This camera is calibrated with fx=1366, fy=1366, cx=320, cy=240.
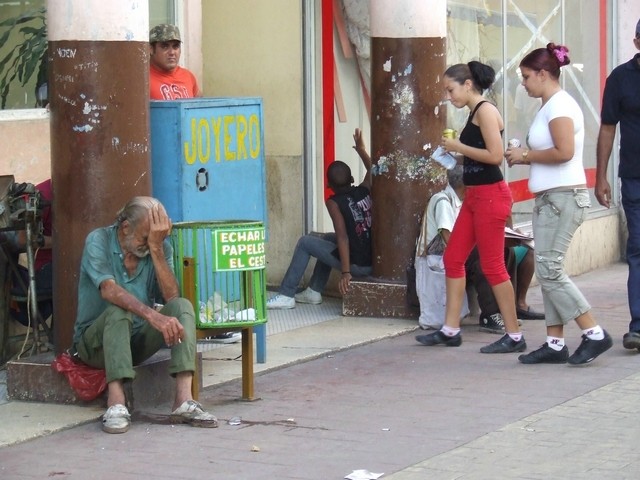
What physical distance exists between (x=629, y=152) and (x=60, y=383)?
363 centimetres

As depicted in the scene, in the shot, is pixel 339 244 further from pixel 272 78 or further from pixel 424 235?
pixel 272 78

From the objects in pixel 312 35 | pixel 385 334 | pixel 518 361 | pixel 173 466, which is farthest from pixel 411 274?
pixel 173 466

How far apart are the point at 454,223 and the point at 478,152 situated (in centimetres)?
93

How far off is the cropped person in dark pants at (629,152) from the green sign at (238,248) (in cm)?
247

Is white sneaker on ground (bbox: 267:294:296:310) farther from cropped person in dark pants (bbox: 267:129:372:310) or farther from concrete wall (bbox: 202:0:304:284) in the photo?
concrete wall (bbox: 202:0:304:284)

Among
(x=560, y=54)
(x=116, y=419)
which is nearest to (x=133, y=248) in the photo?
(x=116, y=419)

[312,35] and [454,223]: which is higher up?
[312,35]

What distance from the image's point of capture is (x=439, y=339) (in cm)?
832

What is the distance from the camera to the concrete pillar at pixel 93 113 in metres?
6.64

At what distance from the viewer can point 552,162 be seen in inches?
296

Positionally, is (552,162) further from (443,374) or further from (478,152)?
(443,374)

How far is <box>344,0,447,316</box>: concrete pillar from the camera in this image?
9.11m

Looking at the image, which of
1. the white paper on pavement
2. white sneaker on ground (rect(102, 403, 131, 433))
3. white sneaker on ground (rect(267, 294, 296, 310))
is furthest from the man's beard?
white sneaker on ground (rect(267, 294, 296, 310))

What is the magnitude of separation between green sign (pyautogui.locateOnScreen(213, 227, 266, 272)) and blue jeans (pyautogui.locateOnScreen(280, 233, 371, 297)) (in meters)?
3.09
